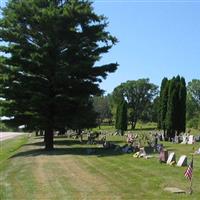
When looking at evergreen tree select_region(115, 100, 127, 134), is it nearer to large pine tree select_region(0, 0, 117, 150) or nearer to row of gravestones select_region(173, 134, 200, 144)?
row of gravestones select_region(173, 134, 200, 144)

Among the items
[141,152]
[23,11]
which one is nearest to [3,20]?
[23,11]

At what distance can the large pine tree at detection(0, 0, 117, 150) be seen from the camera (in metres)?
34.2

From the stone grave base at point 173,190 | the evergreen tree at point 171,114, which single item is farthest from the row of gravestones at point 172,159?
the evergreen tree at point 171,114

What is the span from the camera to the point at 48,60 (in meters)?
34.1

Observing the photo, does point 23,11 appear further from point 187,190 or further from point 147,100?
point 147,100

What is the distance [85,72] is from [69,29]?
10.4ft

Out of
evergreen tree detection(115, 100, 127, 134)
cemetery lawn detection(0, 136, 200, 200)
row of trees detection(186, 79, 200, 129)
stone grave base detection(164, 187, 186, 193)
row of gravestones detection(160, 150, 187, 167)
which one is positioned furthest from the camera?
row of trees detection(186, 79, 200, 129)

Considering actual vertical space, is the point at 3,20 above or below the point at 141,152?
above

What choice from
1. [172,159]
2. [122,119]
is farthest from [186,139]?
[122,119]

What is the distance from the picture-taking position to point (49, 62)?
112 feet

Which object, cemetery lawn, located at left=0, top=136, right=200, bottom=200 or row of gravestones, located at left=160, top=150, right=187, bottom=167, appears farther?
row of gravestones, located at left=160, top=150, right=187, bottom=167

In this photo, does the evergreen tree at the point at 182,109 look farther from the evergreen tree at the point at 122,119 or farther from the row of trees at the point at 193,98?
the row of trees at the point at 193,98

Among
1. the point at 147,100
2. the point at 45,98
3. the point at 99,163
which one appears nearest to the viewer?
the point at 99,163

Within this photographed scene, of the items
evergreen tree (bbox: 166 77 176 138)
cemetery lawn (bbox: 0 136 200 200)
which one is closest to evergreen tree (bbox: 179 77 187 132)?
evergreen tree (bbox: 166 77 176 138)
